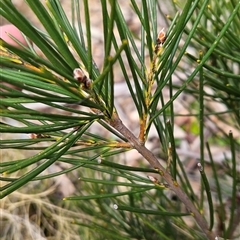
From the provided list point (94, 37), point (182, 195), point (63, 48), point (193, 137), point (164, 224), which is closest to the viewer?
point (63, 48)

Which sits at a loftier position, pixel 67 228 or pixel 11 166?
pixel 11 166

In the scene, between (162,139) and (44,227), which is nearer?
(162,139)

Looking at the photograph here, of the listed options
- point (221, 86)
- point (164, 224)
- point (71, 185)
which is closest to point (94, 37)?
point (71, 185)

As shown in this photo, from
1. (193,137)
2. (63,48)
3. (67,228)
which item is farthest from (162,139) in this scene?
(193,137)

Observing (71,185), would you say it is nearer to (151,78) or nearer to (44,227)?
(44,227)

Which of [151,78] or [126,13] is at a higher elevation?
[126,13]

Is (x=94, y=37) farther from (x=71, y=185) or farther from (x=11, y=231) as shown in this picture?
(x=11, y=231)

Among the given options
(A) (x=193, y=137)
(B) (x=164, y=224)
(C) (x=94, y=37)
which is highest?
(C) (x=94, y=37)

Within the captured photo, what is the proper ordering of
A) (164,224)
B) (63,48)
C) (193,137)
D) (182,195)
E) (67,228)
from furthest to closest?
(193,137), (67,228), (164,224), (182,195), (63,48)

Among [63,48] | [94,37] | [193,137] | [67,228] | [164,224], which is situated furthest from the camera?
[94,37]
